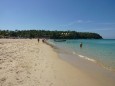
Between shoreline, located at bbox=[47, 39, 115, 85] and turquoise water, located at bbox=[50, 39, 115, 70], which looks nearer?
shoreline, located at bbox=[47, 39, 115, 85]

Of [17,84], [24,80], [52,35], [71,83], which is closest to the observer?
[17,84]

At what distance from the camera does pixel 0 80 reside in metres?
7.66

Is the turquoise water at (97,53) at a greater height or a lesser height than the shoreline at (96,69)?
lesser

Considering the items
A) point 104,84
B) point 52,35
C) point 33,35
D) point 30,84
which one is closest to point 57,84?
point 30,84

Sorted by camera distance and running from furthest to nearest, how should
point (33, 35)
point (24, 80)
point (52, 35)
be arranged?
point (52, 35)
point (33, 35)
point (24, 80)

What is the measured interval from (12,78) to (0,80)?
57 centimetres

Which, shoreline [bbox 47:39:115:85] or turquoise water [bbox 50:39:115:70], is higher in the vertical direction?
shoreline [bbox 47:39:115:85]

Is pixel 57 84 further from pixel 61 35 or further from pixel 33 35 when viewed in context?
pixel 61 35

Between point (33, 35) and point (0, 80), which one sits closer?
A: point (0, 80)

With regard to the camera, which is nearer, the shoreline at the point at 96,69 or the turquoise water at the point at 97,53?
the shoreline at the point at 96,69

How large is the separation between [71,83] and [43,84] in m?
1.55

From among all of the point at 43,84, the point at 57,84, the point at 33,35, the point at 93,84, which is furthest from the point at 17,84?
the point at 33,35

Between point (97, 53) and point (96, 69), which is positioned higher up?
point (96, 69)

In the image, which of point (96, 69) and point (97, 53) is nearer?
point (96, 69)
